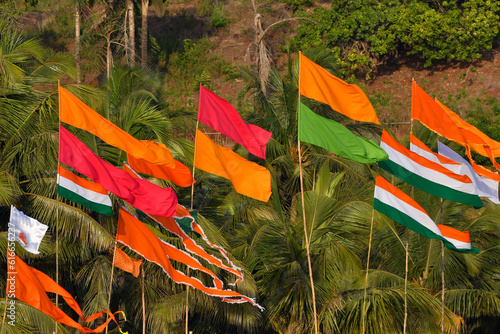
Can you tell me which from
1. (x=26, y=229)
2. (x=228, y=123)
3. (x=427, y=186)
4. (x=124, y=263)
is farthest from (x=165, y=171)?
(x=427, y=186)

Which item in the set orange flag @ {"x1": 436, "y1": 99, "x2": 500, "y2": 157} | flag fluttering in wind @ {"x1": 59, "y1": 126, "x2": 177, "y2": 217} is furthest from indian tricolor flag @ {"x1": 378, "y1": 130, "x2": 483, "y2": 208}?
flag fluttering in wind @ {"x1": 59, "y1": 126, "x2": 177, "y2": 217}

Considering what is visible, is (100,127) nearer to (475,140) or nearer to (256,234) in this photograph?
(256,234)

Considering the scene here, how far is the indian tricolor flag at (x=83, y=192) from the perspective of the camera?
10031 mm

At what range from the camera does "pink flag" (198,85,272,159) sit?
10.7 meters

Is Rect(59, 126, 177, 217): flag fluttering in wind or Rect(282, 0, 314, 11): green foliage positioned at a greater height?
Rect(59, 126, 177, 217): flag fluttering in wind

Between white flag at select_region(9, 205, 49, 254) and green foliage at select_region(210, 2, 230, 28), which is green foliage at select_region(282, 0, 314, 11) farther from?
white flag at select_region(9, 205, 49, 254)

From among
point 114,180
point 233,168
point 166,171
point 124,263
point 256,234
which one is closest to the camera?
point 114,180

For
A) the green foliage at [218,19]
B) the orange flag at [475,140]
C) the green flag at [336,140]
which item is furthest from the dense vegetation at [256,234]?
the green foliage at [218,19]

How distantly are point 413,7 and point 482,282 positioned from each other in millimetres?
21288

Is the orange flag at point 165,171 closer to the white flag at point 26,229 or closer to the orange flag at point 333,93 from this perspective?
the white flag at point 26,229

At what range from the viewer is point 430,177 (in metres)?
11.4

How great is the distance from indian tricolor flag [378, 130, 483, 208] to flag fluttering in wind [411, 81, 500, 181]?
Result: 57cm

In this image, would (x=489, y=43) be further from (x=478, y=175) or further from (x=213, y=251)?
(x=213, y=251)

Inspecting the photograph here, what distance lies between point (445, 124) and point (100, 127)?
6.31m
